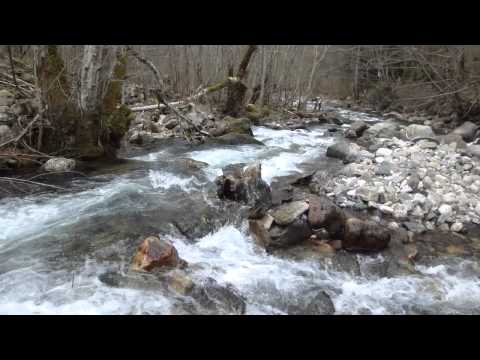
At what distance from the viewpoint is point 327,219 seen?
493 centimetres

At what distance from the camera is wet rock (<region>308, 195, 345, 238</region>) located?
16.1 ft

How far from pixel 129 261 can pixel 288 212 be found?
2.07m

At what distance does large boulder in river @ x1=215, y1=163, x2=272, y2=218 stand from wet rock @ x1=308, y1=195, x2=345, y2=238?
0.90 m

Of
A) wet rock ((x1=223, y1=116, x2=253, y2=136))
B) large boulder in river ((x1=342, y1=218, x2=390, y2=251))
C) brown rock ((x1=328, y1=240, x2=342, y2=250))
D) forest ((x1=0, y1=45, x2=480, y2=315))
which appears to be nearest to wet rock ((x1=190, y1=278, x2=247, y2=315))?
forest ((x1=0, y1=45, x2=480, y2=315))

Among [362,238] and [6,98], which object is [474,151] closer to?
[362,238]

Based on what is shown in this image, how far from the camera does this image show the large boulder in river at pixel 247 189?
5820 mm

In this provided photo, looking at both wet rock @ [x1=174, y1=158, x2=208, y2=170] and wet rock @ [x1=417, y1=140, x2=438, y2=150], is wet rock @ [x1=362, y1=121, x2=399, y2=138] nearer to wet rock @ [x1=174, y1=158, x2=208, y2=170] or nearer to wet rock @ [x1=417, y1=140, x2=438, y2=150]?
wet rock @ [x1=417, y1=140, x2=438, y2=150]

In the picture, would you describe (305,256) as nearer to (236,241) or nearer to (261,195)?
(236,241)

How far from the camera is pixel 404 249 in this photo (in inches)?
193

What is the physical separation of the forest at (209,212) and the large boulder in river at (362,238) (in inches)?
0.7
